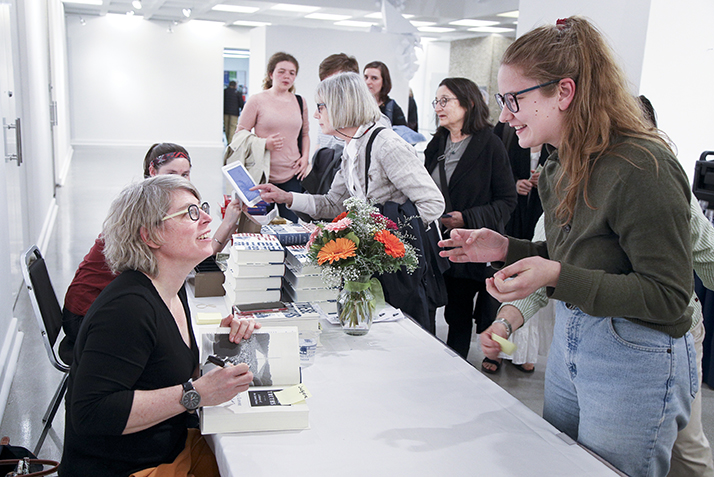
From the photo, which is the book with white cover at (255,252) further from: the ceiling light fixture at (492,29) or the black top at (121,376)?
the ceiling light fixture at (492,29)

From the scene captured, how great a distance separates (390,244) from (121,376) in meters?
0.97

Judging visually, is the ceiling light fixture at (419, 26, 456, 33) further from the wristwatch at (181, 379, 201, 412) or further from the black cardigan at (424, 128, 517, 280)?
the wristwatch at (181, 379, 201, 412)

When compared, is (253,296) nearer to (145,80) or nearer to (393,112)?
(393,112)

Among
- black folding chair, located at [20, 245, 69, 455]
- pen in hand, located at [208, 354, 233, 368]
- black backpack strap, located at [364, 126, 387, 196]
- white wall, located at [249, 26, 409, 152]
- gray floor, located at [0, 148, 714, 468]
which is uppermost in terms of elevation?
white wall, located at [249, 26, 409, 152]

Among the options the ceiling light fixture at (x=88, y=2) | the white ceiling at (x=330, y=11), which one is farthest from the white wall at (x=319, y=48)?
the ceiling light fixture at (x=88, y=2)

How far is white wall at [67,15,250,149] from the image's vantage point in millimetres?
15352

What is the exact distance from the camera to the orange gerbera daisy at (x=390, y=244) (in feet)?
6.51

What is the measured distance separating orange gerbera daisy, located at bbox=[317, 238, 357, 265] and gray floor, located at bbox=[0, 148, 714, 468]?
640 millimetres

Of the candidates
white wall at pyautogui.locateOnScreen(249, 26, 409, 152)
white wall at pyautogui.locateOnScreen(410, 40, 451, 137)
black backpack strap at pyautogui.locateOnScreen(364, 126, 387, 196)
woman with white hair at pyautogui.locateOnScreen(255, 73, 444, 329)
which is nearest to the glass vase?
woman with white hair at pyautogui.locateOnScreen(255, 73, 444, 329)

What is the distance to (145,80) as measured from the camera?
16.0 meters

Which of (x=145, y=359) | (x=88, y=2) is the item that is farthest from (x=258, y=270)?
(x=88, y=2)

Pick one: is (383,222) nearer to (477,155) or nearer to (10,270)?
(477,155)

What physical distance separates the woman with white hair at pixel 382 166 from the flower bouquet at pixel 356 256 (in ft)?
1.39

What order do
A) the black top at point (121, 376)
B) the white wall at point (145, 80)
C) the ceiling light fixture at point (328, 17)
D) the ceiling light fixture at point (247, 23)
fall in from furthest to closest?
1. the white wall at point (145, 80)
2. the ceiling light fixture at point (247, 23)
3. the ceiling light fixture at point (328, 17)
4. the black top at point (121, 376)
